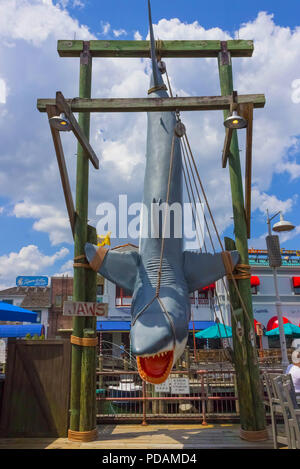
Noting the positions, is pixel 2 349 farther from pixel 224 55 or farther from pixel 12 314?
pixel 224 55

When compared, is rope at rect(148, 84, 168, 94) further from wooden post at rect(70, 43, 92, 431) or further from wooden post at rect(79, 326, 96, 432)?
wooden post at rect(79, 326, 96, 432)

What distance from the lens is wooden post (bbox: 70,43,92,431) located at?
5.29 metres

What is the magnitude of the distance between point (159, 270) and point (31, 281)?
96.6 feet

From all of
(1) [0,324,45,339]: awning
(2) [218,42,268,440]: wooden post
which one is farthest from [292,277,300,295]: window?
(2) [218,42,268,440]: wooden post

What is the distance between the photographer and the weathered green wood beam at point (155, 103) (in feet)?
15.6

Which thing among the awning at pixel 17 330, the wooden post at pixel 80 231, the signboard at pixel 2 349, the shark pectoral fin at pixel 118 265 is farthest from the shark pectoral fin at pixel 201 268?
the awning at pixel 17 330

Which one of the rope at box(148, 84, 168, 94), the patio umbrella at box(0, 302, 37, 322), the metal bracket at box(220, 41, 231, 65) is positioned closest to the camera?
the rope at box(148, 84, 168, 94)

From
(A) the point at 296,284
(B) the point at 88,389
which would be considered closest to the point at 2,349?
A: (B) the point at 88,389

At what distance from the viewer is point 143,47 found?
6281 mm

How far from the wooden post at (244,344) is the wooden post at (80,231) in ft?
7.48

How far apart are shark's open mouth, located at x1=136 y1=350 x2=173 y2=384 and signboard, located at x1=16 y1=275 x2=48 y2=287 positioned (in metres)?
29.1
